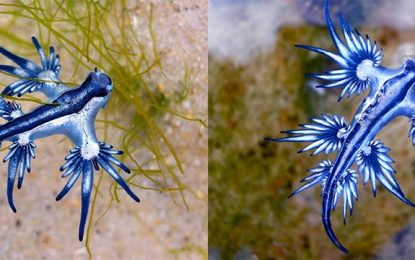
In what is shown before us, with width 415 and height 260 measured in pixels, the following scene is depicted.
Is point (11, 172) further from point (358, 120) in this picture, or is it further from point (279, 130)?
point (358, 120)

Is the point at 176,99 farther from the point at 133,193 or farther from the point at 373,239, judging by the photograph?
the point at 373,239

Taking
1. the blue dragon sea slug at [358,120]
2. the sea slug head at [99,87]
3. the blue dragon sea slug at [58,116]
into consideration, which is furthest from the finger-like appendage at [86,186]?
the blue dragon sea slug at [358,120]

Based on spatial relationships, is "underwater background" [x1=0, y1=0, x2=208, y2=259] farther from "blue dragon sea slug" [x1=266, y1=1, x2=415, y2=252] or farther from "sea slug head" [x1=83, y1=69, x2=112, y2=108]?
"blue dragon sea slug" [x1=266, y1=1, x2=415, y2=252]

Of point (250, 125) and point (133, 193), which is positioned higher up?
point (250, 125)

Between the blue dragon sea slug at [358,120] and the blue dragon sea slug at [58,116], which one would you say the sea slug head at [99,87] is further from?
the blue dragon sea slug at [358,120]

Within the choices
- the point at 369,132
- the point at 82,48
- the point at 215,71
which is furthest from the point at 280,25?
the point at 82,48

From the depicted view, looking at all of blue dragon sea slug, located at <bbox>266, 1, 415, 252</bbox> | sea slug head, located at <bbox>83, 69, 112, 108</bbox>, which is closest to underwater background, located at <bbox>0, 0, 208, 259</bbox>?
sea slug head, located at <bbox>83, 69, 112, 108</bbox>

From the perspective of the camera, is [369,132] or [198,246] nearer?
→ [369,132]
